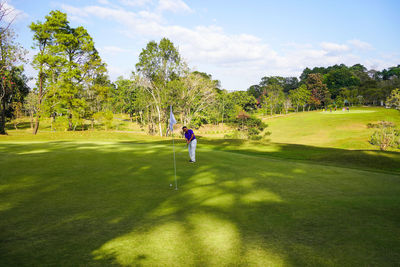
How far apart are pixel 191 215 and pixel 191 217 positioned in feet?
0.58

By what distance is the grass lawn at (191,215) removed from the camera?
529 cm

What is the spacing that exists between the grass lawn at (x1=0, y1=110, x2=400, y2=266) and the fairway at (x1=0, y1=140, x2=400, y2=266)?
3 centimetres

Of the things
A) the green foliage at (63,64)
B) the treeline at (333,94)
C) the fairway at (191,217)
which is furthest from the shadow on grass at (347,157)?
the treeline at (333,94)

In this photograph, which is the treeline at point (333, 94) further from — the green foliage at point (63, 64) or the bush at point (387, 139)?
the green foliage at point (63, 64)

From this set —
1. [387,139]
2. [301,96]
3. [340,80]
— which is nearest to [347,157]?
[387,139]

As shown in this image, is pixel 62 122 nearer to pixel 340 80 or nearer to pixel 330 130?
pixel 330 130

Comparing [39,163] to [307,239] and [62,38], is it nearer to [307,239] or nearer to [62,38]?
[307,239]

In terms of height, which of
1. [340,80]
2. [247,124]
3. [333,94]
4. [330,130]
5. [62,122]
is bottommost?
[330,130]

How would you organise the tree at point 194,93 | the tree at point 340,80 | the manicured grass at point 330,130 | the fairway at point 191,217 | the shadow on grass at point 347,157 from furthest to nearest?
the tree at point 340,80
the manicured grass at point 330,130
the tree at point 194,93
the shadow on grass at point 347,157
the fairway at point 191,217

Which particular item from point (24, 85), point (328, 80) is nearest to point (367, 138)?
point (24, 85)

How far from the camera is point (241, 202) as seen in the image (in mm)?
9094

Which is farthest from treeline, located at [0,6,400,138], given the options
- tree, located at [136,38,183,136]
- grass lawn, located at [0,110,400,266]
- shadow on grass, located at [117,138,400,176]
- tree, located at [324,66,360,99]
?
tree, located at [324,66,360,99]

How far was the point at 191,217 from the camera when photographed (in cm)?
763

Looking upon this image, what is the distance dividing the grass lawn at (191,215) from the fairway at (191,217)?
3cm
